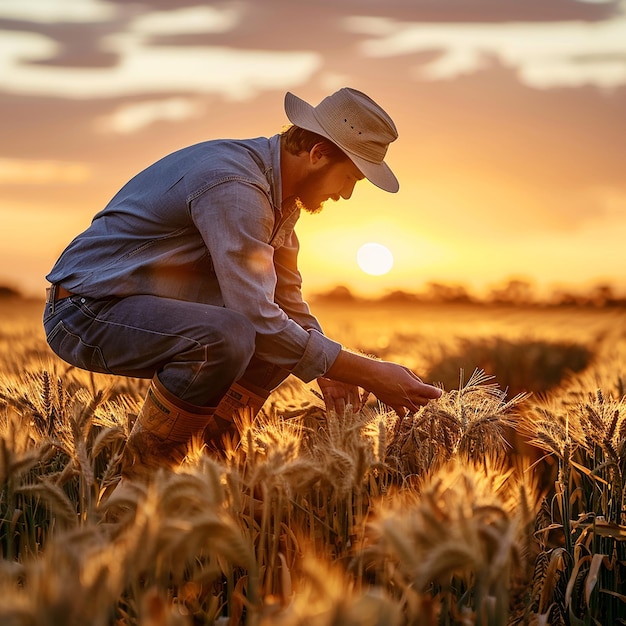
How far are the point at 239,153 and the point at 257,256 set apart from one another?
0.49 metres

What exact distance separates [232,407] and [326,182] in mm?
938

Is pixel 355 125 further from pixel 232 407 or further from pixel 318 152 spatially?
pixel 232 407

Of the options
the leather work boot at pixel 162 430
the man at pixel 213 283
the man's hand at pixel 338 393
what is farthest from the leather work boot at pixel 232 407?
the leather work boot at pixel 162 430

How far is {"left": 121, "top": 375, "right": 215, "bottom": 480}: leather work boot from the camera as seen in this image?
2.97 m

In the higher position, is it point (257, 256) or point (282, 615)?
point (257, 256)

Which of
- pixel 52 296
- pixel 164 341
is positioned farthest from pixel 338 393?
pixel 52 296

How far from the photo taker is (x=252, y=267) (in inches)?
118

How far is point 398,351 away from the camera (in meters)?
9.78

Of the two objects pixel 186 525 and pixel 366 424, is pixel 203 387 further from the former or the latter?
pixel 186 525

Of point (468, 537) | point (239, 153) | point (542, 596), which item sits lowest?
point (542, 596)

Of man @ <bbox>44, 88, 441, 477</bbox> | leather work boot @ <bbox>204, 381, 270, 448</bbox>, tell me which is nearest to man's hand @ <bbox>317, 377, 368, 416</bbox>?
man @ <bbox>44, 88, 441, 477</bbox>

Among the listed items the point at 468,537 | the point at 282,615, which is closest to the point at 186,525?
the point at 282,615

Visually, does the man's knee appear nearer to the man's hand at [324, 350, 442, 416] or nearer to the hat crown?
the man's hand at [324, 350, 442, 416]

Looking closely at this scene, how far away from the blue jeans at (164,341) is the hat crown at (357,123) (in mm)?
806
